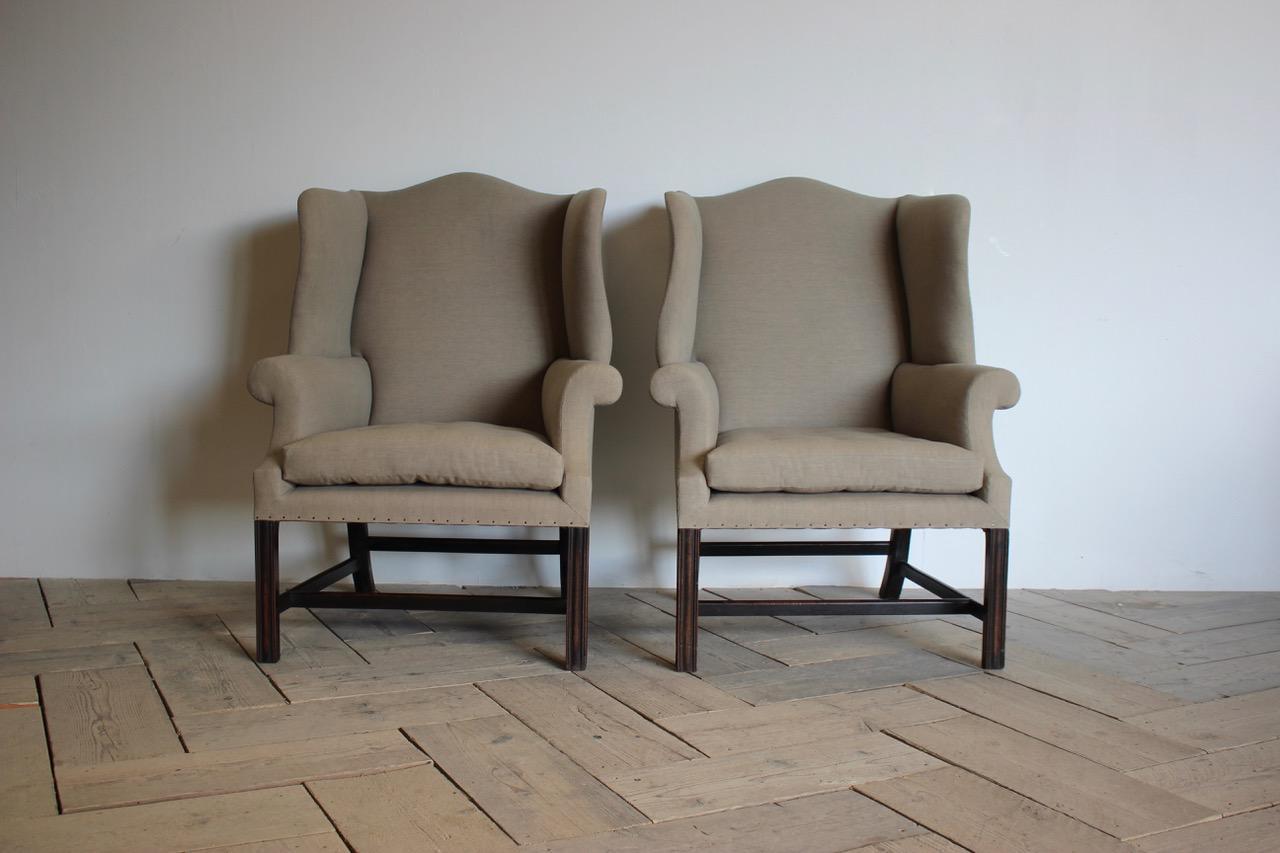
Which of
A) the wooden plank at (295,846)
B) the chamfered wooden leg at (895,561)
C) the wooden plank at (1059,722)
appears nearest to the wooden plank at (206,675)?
the wooden plank at (295,846)

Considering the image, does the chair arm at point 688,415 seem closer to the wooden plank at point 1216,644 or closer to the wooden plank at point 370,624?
the wooden plank at point 370,624

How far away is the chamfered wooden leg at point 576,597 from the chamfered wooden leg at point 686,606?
196mm

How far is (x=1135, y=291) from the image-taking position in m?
2.98

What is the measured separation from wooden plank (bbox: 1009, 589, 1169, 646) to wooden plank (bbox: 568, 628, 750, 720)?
107 cm

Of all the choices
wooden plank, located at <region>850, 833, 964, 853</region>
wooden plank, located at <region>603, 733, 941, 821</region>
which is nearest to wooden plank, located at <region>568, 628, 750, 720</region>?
wooden plank, located at <region>603, 733, 941, 821</region>

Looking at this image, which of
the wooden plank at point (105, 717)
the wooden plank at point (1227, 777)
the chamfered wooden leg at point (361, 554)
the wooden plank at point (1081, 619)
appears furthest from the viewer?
the chamfered wooden leg at point (361, 554)

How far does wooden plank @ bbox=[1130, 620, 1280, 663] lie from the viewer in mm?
2330

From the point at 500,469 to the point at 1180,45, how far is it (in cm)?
235

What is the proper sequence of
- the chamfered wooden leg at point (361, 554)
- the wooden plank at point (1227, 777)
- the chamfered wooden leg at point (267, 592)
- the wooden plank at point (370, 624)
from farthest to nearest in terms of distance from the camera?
the chamfered wooden leg at point (361, 554), the wooden plank at point (370, 624), the chamfered wooden leg at point (267, 592), the wooden plank at point (1227, 777)

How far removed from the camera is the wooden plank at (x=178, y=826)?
134cm

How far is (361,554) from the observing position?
264 centimetres

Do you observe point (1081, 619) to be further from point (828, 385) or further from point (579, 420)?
point (579, 420)

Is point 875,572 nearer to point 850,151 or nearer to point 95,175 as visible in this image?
point 850,151

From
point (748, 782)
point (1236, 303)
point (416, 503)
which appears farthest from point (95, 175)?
point (1236, 303)
